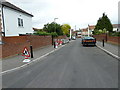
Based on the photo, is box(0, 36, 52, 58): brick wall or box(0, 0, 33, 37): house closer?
box(0, 36, 52, 58): brick wall

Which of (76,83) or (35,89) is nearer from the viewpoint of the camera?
(35,89)

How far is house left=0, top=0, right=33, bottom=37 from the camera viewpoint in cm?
1455

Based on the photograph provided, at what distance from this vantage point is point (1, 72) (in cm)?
602

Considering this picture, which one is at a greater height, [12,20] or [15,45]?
[12,20]

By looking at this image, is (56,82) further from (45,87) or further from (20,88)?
(20,88)

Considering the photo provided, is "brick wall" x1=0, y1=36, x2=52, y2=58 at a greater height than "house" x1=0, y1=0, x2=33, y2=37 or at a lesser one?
lesser

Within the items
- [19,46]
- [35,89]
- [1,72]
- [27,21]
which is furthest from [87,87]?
[27,21]

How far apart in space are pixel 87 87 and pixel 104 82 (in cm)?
86

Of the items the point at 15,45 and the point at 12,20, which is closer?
the point at 15,45

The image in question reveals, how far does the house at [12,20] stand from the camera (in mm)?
14555

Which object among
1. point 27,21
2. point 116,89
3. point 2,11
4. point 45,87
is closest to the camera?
point 116,89

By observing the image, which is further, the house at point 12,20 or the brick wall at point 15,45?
the house at point 12,20

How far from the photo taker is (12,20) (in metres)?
16.3

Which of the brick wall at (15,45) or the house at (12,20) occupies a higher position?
the house at (12,20)
